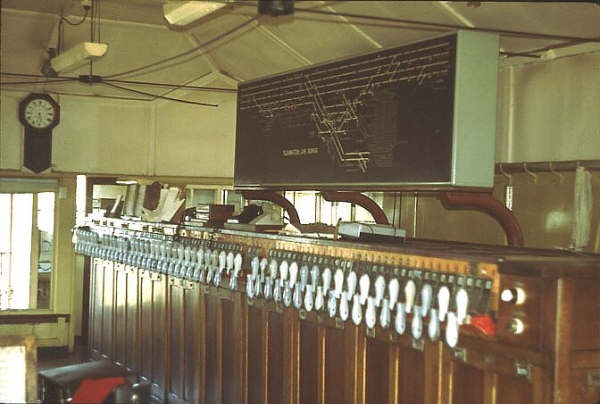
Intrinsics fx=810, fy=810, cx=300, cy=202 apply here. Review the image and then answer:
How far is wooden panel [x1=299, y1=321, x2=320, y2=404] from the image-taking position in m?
5.04

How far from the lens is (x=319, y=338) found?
16.4ft

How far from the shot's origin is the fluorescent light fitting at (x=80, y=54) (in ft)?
20.8

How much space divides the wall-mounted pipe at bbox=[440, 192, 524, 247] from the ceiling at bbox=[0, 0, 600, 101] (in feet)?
3.12

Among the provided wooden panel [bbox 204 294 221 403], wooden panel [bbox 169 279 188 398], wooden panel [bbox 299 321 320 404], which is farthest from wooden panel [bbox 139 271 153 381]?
wooden panel [bbox 299 321 320 404]

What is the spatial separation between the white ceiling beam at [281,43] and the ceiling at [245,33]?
0.01 metres

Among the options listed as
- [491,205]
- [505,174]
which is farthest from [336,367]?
[505,174]

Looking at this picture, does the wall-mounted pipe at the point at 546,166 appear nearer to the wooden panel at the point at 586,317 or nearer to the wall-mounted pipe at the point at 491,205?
the wall-mounted pipe at the point at 491,205

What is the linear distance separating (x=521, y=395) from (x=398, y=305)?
70cm

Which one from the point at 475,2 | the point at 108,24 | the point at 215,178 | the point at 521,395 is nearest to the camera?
the point at 521,395

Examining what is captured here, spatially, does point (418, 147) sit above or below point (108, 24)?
below

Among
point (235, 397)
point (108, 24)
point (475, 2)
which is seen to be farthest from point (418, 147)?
point (108, 24)

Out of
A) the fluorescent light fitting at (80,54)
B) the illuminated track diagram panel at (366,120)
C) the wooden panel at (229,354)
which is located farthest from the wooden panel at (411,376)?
the fluorescent light fitting at (80,54)

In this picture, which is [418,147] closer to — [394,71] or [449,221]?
[394,71]

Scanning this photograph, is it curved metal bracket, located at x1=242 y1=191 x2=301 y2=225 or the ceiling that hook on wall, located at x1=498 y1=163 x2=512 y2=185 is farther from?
curved metal bracket, located at x1=242 y1=191 x2=301 y2=225
